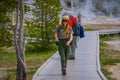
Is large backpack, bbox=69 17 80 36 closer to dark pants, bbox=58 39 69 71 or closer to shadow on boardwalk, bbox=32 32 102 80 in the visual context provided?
shadow on boardwalk, bbox=32 32 102 80

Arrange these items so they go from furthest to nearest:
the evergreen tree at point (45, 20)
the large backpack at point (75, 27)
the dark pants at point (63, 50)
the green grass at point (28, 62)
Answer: the evergreen tree at point (45, 20), the large backpack at point (75, 27), the green grass at point (28, 62), the dark pants at point (63, 50)

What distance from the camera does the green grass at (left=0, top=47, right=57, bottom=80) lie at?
17.1 metres

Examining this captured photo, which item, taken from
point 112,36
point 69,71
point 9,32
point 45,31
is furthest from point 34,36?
point 112,36

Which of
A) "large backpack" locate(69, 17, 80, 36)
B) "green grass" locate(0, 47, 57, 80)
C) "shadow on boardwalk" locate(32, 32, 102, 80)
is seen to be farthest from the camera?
"large backpack" locate(69, 17, 80, 36)

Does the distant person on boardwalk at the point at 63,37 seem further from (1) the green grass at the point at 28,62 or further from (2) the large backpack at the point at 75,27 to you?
(2) the large backpack at the point at 75,27

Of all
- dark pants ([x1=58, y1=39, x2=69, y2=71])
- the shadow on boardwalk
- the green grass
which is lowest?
the green grass

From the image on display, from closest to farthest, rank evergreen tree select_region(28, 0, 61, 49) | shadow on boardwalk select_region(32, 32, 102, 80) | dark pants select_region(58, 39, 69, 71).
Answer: shadow on boardwalk select_region(32, 32, 102, 80), dark pants select_region(58, 39, 69, 71), evergreen tree select_region(28, 0, 61, 49)

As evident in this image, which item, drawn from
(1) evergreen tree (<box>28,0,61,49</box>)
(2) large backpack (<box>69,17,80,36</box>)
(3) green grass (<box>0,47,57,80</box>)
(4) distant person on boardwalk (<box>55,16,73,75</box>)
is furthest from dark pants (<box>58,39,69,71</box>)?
(1) evergreen tree (<box>28,0,61,49</box>)

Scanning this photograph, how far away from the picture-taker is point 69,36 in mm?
14742

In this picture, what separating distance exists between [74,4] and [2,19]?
193 feet

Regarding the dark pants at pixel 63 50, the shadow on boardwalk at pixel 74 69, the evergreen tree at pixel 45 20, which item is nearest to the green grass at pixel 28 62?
the shadow on boardwalk at pixel 74 69

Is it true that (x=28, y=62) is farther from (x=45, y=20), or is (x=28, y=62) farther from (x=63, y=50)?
(x=63, y=50)

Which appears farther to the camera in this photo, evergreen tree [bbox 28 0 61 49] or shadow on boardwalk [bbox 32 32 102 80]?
evergreen tree [bbox 28 0 61 49]

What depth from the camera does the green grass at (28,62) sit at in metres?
17.1
